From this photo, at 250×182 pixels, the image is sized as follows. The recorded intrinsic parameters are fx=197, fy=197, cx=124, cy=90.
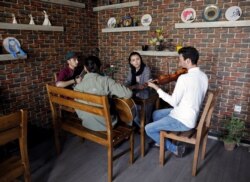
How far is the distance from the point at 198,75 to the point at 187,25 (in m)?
1.18

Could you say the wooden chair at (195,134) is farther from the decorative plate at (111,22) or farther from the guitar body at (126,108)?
the decorative plate at (111,22)

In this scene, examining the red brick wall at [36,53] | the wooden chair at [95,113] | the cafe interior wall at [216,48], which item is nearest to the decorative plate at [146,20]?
the cafe interior wall at [216,48]

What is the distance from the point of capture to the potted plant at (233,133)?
99.0 inches

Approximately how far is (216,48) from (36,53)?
255cm

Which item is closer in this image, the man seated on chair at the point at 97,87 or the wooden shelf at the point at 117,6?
the man seated on chair at the point at 97,87

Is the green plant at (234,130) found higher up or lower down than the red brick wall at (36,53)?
lower down

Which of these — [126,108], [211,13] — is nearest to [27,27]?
[126,108]

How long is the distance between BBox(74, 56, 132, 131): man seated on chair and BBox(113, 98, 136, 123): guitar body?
0.07 m

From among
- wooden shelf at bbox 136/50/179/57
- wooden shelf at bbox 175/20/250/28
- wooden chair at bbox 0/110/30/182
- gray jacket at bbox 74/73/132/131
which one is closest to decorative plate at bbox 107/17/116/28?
wooden shelf at bbox 136/50/179/57

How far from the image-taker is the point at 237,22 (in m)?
2.48

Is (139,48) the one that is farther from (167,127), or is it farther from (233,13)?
(167,127)

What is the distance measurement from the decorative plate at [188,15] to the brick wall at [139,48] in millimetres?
53

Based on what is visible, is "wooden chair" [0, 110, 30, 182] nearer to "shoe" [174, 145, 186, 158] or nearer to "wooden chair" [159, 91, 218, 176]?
"wooden chair" [159, 91, 218, 176]

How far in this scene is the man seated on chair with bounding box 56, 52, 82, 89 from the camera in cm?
264
